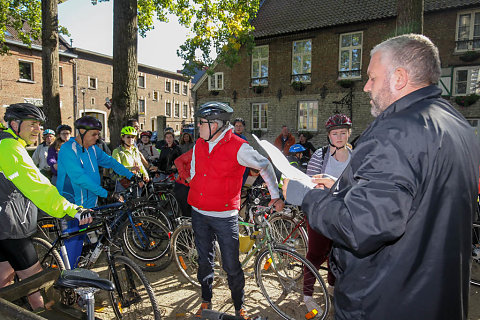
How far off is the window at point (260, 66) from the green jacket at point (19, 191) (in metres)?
18.7

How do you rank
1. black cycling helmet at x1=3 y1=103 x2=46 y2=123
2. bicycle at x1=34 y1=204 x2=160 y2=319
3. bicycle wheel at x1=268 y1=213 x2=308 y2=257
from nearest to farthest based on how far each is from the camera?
black cycling helmet at x1=3 y1=103 x2=46 y2=123 < bicycle at x1=34 y1=204 x2=160 y2=319 < bicycle wheel at x1=268 y1=213 x2=308 y2=257

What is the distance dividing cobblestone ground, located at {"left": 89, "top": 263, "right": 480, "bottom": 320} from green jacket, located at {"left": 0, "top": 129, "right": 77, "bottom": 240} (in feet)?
4.54

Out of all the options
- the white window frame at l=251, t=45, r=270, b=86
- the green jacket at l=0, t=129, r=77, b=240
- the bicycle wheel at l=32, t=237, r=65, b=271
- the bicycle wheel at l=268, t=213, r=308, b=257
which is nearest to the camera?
the green jacket at l=0, t=129, r=77, b=240

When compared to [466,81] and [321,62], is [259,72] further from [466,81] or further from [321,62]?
[466,81]

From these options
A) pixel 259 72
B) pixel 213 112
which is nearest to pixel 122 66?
pixel 213 112

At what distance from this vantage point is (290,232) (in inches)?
164

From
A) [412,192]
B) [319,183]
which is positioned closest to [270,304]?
[319,183]

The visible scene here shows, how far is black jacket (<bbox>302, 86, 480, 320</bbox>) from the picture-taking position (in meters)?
1.14

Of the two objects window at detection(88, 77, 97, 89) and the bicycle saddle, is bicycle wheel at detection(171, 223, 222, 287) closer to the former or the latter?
the bicycle saddle

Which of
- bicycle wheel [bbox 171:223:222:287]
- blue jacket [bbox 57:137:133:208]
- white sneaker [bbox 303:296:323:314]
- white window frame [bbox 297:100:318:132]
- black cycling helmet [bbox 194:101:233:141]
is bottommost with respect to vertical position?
white sneaker [bbox 303:296:323:314]

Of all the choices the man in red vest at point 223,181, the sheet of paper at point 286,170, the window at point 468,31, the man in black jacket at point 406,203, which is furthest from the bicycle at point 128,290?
the window at point 468,31

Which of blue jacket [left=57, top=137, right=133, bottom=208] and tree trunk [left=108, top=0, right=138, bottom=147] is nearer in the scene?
blue jacket [left=57, top=137, right=133, bottom=208]

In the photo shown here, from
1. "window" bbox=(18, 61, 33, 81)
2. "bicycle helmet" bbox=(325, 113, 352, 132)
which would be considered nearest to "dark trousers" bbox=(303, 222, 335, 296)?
"bicycle helmet" bbox=(325, 113, 352, 132)

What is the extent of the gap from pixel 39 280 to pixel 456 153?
7.60ft
